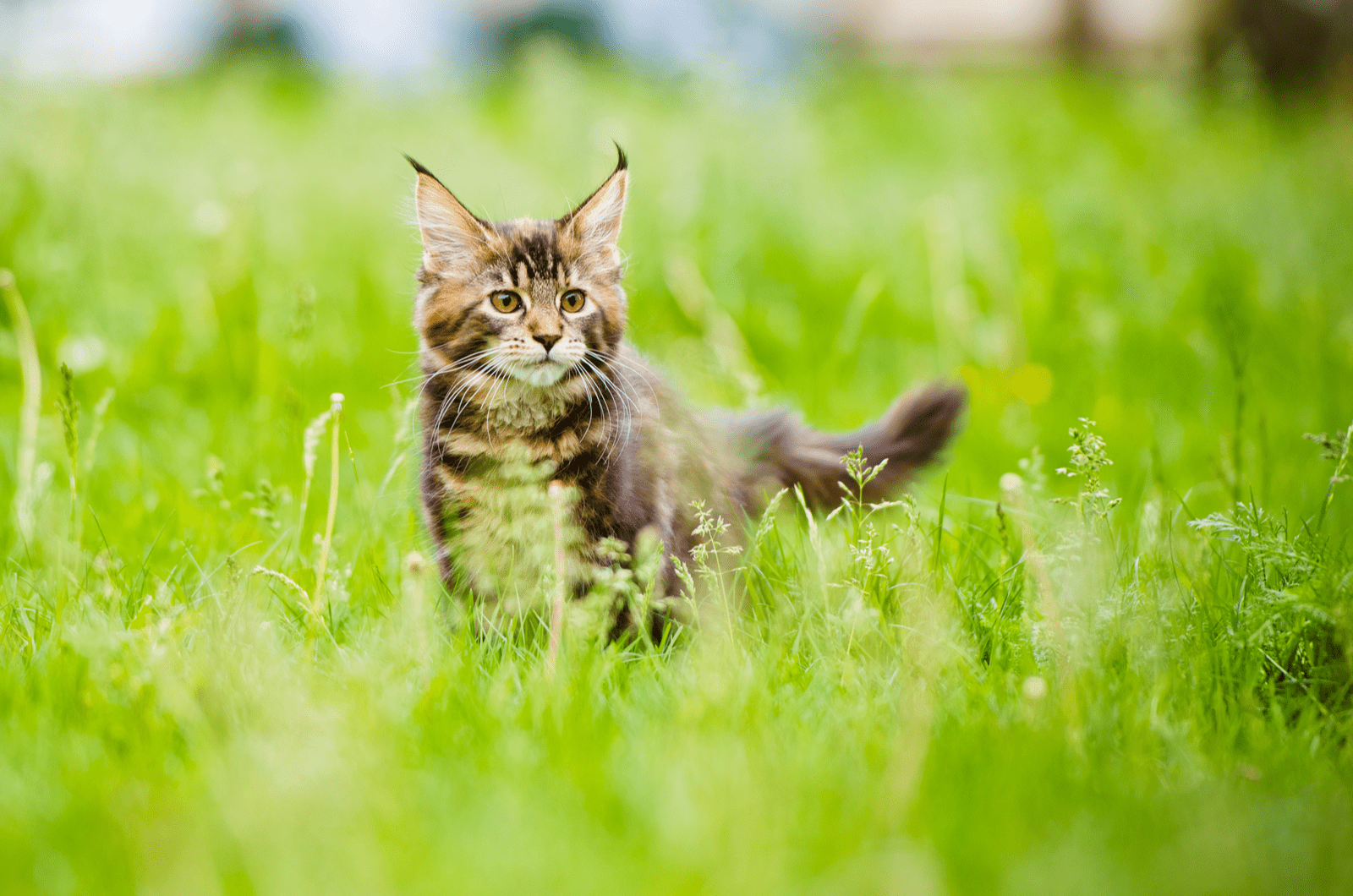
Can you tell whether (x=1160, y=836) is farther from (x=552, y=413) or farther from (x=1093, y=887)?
(x=552, y=413)

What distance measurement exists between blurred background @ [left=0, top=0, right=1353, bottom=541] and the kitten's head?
0.44 feet

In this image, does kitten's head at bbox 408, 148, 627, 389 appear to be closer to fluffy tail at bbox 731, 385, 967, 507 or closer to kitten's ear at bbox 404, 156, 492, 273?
kitten's ear at bbox 404, 156, 492, 273

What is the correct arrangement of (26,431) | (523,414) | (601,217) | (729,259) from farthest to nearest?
1. (729,259)
2. (26,431)
3. (601,217)
4. (523,414)

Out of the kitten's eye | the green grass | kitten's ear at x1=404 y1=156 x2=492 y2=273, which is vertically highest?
kitten's ear at x1=404 y1=156 x2=492 y2=273

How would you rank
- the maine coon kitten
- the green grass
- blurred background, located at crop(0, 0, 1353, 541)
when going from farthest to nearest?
blurred background, located at crop(0, 0, 1353, 541), the maine coon kitten, the green grass

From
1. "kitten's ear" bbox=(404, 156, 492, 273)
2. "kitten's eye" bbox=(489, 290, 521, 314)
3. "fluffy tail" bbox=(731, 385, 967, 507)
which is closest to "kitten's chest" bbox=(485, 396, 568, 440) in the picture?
"kitten's eye" bbox=(489, 290, 521, 314)

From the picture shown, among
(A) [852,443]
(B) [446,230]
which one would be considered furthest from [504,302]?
(A) [852,443]

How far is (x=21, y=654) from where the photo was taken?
1.81 meters

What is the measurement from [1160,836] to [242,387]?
3.00m

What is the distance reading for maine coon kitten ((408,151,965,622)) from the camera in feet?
6.98

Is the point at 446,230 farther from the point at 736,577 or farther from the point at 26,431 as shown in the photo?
the point at 26,431

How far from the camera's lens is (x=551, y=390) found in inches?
85.7

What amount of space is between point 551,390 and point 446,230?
17.9 inches

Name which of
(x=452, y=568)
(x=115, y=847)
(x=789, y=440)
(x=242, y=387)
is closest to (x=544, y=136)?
(x=242, y=387)
